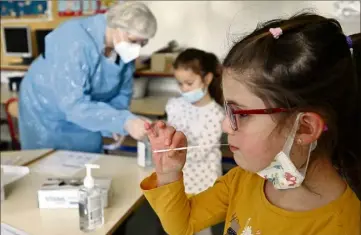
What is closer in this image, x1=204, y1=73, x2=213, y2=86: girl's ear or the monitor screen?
x1=204, y1=73, x2=213, y2=86: girl's ear

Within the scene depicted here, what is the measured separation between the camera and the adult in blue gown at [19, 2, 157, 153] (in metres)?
1.64

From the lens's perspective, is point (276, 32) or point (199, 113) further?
point (199, 113)

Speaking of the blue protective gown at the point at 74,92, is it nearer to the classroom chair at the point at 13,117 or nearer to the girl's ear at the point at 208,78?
the classroom chair at the point at 13,117

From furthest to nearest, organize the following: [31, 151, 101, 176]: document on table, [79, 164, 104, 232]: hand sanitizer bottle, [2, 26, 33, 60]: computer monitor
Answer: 1. [2, 26, 33, 60]: computer monitor
2. [31, 151, 101, 176]: document on table
3. [79, 164, 104, 232]: hand sanitizer bottle

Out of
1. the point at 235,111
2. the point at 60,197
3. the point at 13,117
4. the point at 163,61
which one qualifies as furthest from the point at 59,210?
the point at 163,61

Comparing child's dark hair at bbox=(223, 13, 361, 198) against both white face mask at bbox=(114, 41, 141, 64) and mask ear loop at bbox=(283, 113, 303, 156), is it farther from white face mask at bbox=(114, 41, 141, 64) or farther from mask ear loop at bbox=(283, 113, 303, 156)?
white face mask at bbox=(114, 41, 141, 64)

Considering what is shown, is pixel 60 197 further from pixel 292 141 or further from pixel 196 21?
pixel 196 21

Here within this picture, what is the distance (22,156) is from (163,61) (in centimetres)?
181

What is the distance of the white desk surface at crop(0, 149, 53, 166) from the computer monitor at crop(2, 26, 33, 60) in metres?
2.37

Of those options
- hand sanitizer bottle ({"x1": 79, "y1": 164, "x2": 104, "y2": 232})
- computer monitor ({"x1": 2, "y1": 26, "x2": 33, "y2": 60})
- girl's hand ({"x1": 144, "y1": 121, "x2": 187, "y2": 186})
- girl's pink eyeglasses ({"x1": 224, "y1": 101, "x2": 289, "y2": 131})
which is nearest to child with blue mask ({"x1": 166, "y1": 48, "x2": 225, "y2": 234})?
hand sanitizer bottle ({"x1": 79, "y1": 164, "x2": 104, "y2": 232})

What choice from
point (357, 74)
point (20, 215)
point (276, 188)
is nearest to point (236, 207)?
point (276, 188)

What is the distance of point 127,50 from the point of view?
1.81 m

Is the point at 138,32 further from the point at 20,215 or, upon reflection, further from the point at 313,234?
the point at 313,234

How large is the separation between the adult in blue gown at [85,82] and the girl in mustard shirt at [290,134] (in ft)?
2.26
